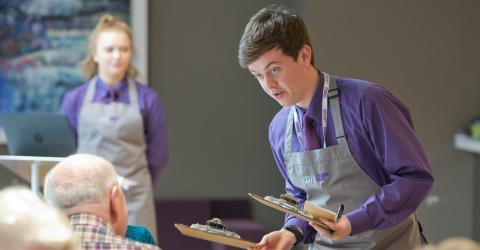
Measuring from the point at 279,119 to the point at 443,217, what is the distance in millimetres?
3229

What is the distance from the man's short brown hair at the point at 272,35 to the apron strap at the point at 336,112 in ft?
0.57

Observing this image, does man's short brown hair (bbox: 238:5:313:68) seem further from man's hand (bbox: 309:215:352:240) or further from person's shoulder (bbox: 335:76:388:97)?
man's hand (bbox: 309:215:352:240)

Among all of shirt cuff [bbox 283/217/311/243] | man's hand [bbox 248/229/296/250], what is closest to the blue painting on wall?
shirt cuff [bbox 283/217/311/243]

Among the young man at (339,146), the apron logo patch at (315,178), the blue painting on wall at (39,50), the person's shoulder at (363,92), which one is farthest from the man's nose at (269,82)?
the blue painting on wall at (39,50)

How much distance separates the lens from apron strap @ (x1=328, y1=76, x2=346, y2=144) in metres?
2.88

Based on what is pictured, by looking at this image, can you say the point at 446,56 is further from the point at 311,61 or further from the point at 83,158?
the point at 83,158

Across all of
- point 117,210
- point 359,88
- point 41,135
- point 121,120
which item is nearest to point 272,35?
point 359,88

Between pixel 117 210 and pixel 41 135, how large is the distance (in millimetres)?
2019

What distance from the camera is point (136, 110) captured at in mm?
5605

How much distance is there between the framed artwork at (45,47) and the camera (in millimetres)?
6430

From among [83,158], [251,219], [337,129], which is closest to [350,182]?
[337,129]

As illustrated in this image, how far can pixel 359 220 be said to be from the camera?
2.77 m

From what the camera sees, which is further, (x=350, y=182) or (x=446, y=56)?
(x=446, y=56)

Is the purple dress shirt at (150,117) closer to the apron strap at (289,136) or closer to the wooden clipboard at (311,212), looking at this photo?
the apron strap at (289,136)
